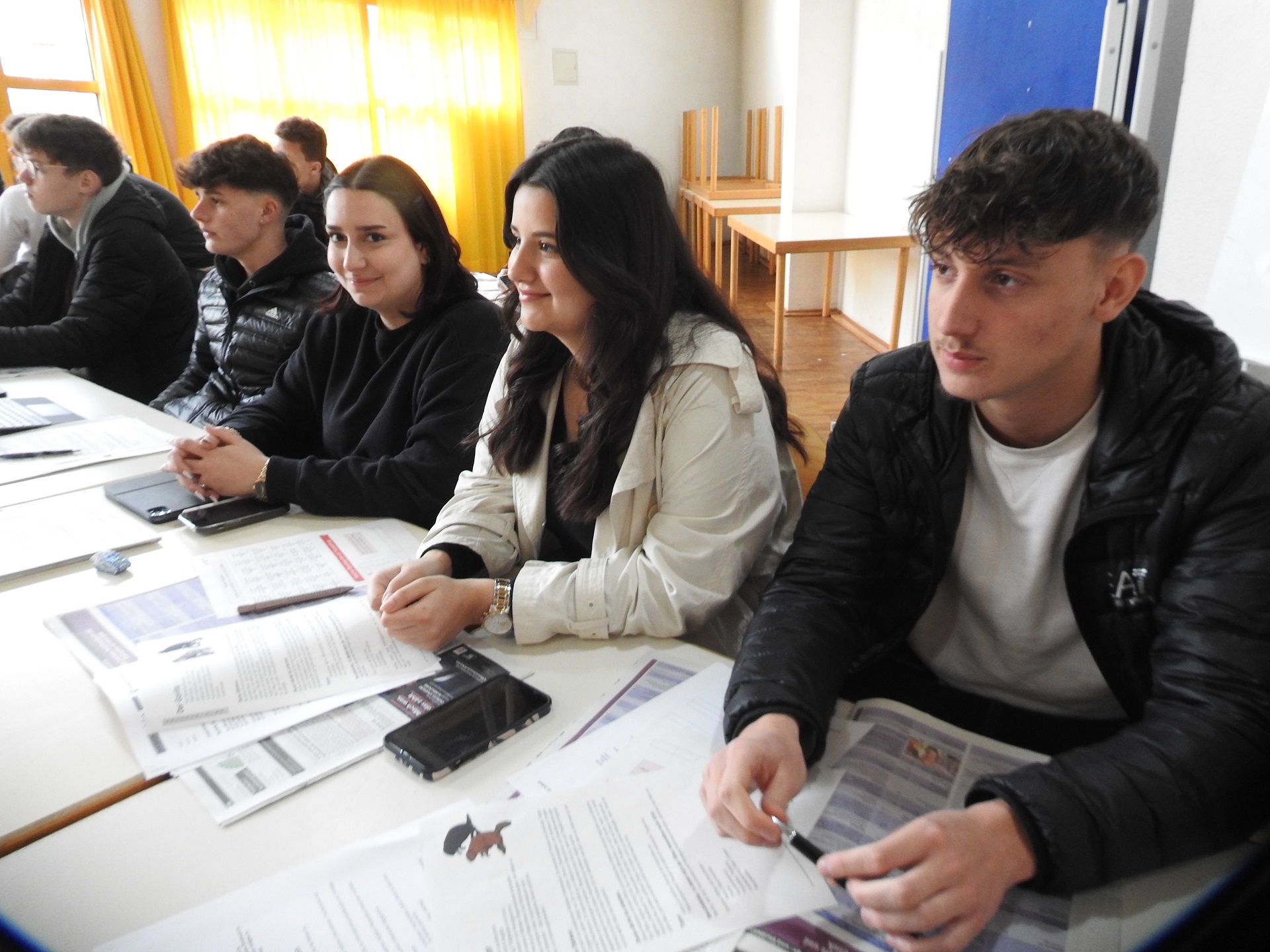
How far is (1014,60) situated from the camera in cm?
222

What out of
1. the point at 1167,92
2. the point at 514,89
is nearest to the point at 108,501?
the point at 1167,92

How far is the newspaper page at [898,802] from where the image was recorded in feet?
1.91

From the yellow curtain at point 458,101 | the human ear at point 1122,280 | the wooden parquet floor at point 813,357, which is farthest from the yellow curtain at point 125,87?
Answer: the human ear at point 1122,280

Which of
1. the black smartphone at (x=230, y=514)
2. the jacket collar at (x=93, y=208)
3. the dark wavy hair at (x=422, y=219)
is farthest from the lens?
the jacket collar at (x=93, y=208)

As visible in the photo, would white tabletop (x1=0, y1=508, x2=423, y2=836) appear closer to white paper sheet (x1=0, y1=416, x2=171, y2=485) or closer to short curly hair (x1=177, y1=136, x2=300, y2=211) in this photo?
white paper sheet (x1=0, y1=416, x2=171, y2=485)

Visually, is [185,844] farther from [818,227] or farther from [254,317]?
[818,227]

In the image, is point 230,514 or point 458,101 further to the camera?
point 458,101

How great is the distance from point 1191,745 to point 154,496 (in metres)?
1.44

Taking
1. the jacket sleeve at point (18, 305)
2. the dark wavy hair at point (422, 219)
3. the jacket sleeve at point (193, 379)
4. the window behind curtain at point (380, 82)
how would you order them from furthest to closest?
the window behind curtain at point (380, 82), the jacket sleeve at point (18, 305), the jacket sleeve at point (193, 379), the dark wavy hair at point (422, 219)

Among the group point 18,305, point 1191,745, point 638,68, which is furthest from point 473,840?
point 638,68

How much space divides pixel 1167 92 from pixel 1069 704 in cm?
153

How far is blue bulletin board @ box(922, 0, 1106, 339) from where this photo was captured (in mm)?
1893

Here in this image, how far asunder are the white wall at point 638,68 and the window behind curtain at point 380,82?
14.7 inches

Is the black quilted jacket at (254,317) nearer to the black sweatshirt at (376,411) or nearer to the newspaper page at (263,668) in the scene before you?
the black sweatshirt at (376,411)
